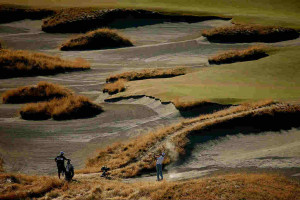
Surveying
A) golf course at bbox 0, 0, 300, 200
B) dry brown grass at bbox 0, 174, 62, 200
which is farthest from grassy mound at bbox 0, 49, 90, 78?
dry brown grass at bbox 0, 174, 62, 200

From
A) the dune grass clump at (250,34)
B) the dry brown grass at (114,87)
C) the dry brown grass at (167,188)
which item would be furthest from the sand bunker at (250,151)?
the dune grass clump at (250,34)

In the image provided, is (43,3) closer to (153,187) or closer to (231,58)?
(231,58)

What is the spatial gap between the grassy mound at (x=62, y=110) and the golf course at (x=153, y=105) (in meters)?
0.08

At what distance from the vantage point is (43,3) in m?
73.9

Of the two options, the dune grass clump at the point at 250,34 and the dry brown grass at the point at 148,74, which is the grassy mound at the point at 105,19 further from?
the dry brown grass at the point at 148,74

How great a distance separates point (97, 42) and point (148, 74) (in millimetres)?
16432

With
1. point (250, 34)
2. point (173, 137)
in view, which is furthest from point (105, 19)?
point (173, 137)

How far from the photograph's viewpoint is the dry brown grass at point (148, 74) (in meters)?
44.1

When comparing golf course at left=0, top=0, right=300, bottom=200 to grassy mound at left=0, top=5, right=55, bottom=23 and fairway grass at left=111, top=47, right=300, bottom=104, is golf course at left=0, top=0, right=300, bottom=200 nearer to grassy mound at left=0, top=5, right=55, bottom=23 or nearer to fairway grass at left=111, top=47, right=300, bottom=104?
fairway grass at left=111, top=47, right=300, bottom=104

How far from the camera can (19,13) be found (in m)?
70.1

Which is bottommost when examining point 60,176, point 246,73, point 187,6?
point 60,176

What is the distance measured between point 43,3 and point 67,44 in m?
18.3

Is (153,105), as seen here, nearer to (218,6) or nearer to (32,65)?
(32,65)

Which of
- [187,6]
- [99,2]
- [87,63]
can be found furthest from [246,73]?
[99,2]
